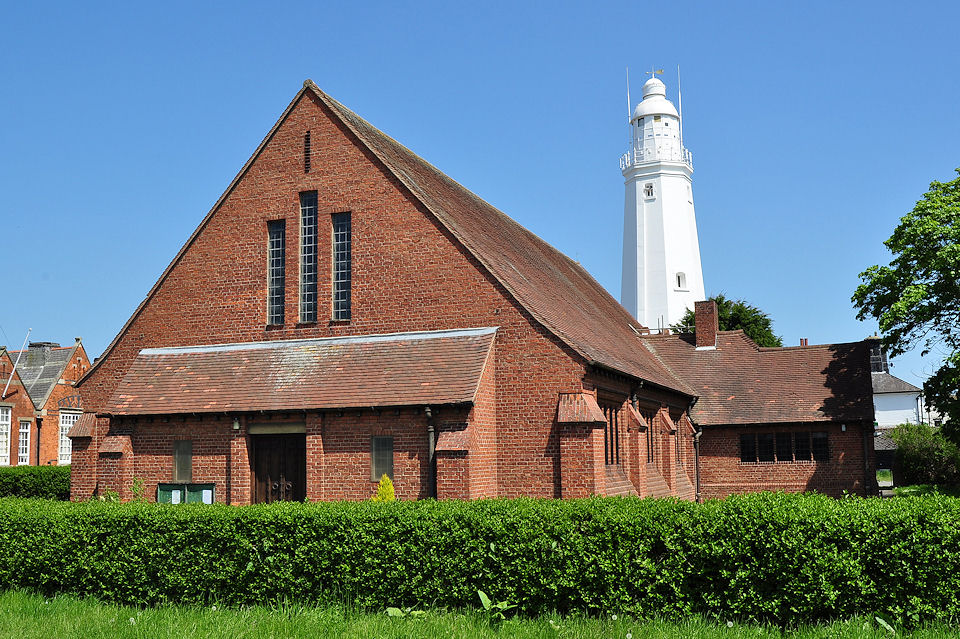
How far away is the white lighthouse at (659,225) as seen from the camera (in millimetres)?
57969

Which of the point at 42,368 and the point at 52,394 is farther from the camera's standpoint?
the point at 42,368

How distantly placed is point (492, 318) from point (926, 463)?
91.0 feet

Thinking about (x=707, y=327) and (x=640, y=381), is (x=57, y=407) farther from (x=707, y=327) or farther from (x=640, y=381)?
(x=640, y=381)

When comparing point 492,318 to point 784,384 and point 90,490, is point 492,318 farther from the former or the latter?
point 784,384

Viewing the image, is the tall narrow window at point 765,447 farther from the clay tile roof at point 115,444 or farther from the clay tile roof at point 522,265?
the clay tile roof at point 115,444

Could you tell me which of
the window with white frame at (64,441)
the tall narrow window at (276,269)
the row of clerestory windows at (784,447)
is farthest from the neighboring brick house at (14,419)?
the row of clerestory windows at (784,447)

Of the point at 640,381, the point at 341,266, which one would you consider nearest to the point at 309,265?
the point at 341,266

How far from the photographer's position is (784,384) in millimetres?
31297

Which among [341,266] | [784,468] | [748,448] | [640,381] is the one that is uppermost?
[341,266]

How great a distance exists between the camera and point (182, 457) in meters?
21.1

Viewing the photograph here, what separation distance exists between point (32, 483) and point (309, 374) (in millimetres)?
22346

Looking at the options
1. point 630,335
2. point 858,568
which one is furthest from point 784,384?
point 858,568

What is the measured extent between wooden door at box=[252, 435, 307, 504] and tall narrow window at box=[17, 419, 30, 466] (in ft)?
113

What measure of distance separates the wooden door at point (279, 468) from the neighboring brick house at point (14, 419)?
3303 centimetres
